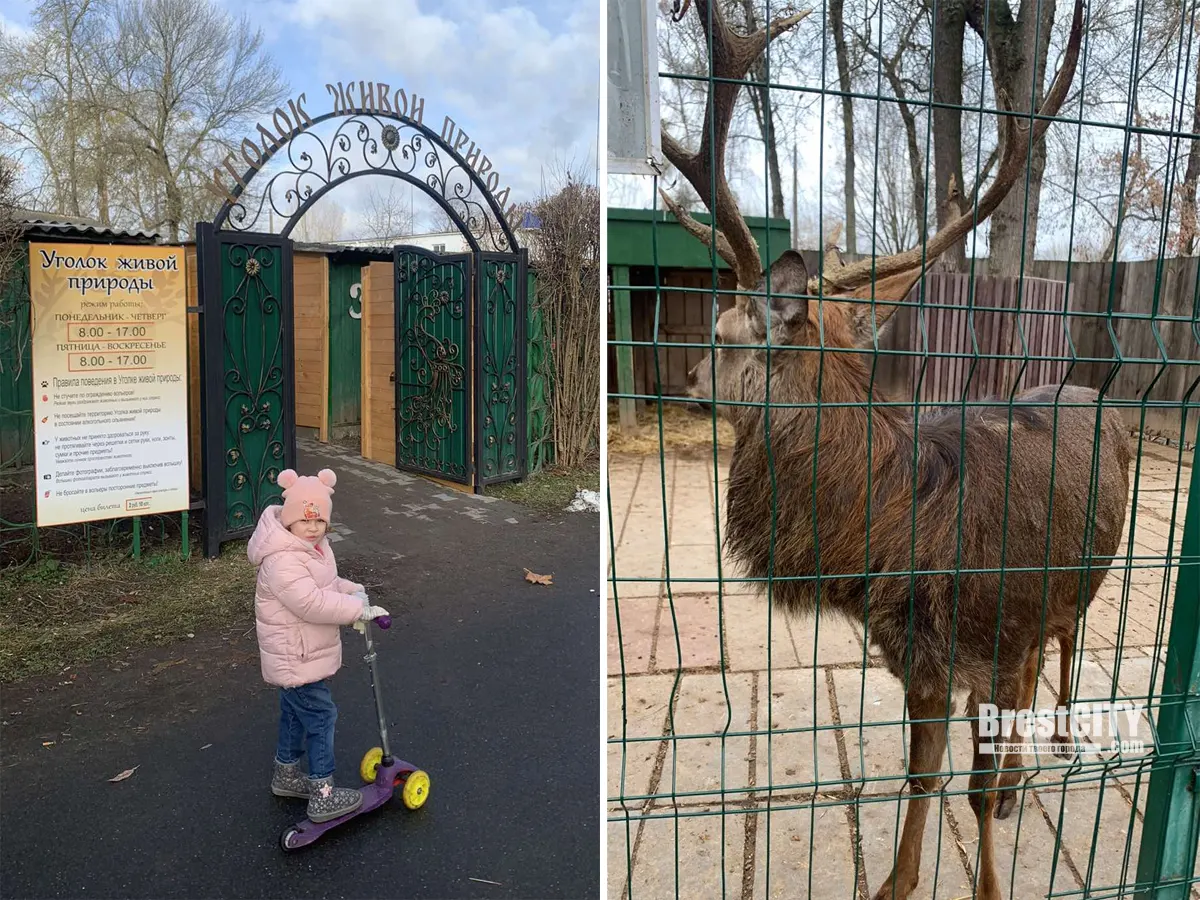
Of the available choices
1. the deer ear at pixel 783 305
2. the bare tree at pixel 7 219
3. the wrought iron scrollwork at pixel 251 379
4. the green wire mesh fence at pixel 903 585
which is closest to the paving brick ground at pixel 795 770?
the green wire mesh fence at pixel 903 585

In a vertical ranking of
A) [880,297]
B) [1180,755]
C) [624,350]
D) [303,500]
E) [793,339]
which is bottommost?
[1180,755]

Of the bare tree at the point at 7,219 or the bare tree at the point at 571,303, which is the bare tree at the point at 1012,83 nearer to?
the bare tree at the point at 571,303

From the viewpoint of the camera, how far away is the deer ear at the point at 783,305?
1.98 metres

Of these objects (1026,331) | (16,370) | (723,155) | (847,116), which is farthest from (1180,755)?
(847,116)

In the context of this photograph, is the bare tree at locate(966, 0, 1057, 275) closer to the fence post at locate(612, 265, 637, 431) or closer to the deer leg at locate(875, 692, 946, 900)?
the fence post at locate(612, 265, 637, 431)

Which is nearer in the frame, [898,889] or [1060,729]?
[898,889]

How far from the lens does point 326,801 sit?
9.11 feet

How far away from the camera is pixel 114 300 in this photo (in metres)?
4.84

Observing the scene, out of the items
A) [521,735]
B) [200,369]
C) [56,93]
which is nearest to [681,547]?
[521,735]

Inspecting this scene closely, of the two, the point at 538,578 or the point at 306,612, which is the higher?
the point at 306,612

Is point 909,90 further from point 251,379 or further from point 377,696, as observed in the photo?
point 377,696

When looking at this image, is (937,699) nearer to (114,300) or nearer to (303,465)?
(114,300)

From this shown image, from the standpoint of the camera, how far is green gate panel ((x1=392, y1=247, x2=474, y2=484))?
765cm

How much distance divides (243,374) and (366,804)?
346 centimetres
